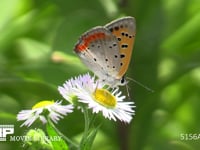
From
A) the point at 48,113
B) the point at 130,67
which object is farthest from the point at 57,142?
the point at 130,67

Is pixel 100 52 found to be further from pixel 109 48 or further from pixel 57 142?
pixel 57 142

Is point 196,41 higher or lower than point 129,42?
higher

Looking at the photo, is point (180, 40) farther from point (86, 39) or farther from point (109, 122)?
point (86, 39)

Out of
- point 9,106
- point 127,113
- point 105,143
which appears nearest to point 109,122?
point 105,143

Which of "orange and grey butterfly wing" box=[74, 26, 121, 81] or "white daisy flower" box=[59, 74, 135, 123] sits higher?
"orange and grey butterfly wing" box=[74, 26, 121, 81]

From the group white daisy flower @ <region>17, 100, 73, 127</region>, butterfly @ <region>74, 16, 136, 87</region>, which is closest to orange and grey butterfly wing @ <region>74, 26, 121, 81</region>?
butterfly @ <region>74, 16, 136, 87</region>

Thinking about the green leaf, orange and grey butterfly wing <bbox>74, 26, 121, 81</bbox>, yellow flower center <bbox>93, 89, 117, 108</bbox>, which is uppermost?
orange and grey butterfly wing <bbox>74, 26, 121, 81</bbox>

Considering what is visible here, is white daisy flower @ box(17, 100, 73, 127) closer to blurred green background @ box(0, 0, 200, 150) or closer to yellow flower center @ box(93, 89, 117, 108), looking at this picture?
yellow flower center @ box(93, 89, 117, 108)
